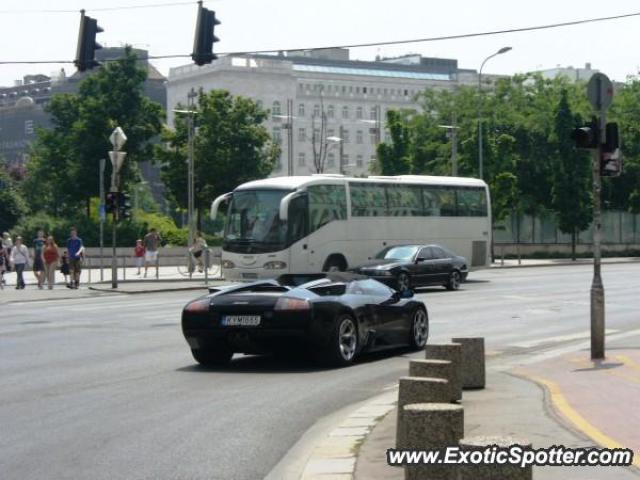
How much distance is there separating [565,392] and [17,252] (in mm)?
30962

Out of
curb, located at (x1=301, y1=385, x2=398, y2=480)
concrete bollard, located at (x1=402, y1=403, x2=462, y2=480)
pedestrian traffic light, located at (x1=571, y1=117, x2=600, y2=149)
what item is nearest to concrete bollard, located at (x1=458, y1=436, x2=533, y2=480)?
concrete bollard, located at (x1=402, y1=403, x2=462, y2=480)

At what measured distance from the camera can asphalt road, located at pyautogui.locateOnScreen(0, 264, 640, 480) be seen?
376 inches

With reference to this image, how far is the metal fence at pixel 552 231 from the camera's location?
8019 cm

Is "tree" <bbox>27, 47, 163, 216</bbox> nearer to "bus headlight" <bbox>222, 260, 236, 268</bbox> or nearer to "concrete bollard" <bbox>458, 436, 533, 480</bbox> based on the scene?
"bus headlight" <bbox>222, 260, 236, 268</bbox>

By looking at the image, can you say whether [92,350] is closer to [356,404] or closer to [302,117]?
[356,404]

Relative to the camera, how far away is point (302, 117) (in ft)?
495

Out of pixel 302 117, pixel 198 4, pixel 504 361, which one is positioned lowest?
pixel 504 361

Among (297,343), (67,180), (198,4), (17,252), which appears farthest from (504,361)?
(67,180)

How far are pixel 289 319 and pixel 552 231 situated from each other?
6802 centimetres

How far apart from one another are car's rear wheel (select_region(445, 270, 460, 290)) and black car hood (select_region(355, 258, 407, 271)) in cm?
256

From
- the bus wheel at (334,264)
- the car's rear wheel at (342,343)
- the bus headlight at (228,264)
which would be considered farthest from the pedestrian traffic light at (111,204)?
the car's rear wheel at (342,343)

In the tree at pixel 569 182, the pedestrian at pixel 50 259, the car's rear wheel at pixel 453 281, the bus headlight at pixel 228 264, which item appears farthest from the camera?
the tree at pixel 569 182

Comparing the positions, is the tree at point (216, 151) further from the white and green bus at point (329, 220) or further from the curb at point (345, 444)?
the curb at point (345, 444)

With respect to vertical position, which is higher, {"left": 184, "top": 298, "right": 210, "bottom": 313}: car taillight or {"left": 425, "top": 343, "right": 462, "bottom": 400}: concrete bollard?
{"left": 184, "top": 298, "right": 210, "bottom": 313}: car taillight
